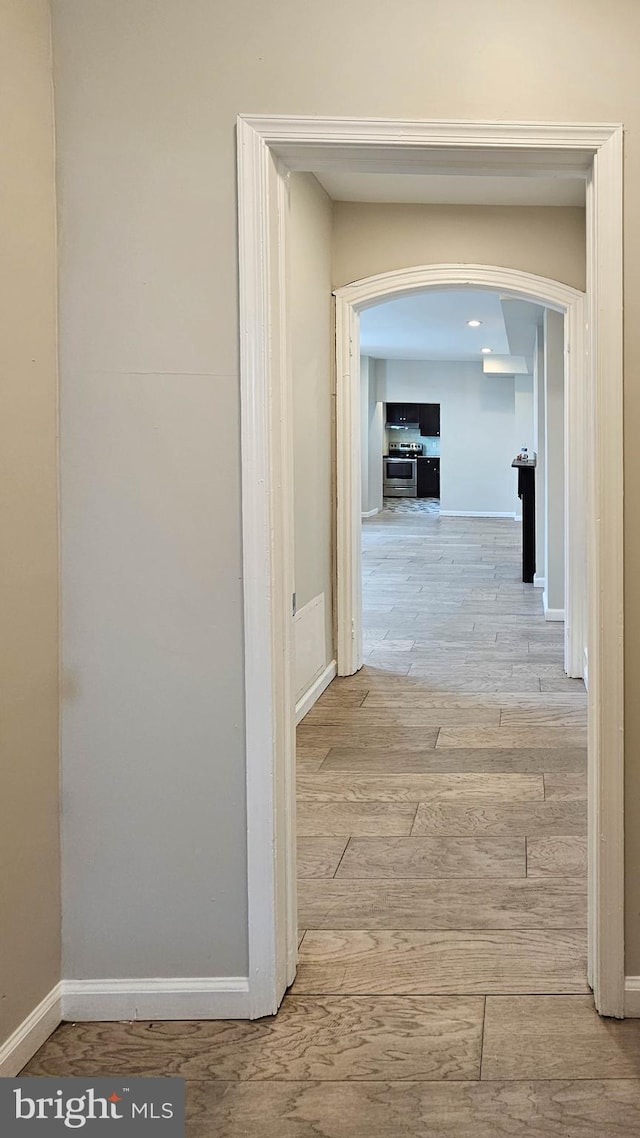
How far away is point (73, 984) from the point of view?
2.49 metres

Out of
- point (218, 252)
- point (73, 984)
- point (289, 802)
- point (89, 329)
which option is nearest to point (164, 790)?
point (289, 802)

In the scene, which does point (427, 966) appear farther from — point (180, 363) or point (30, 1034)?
point (180, 363)

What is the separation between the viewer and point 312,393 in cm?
539

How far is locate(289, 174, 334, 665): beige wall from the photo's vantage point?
16.3 feet

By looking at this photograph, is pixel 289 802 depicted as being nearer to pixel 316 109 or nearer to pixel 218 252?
pixel 218 252

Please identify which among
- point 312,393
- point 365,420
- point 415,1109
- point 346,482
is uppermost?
point 365,420

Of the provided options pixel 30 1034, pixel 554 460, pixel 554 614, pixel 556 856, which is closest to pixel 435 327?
pixel 554 460

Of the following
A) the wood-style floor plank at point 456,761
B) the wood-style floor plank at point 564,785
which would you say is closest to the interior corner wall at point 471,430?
the wood-style floor plank at point 456,761

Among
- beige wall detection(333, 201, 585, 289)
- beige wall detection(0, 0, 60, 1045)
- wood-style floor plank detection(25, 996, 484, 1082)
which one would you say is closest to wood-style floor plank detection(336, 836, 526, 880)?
wood-style floor plank detection(25, 996, 484, 1082)

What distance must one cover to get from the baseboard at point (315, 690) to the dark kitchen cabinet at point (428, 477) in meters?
16.1

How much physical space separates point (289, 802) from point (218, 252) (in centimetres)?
133

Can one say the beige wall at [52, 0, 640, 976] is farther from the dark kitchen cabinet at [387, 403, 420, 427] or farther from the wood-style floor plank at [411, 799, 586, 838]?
the dark kitchen cabinet at [387, 403, 420, 427]

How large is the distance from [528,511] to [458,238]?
164 inches

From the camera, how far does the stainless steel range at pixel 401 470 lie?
70.9 feet
